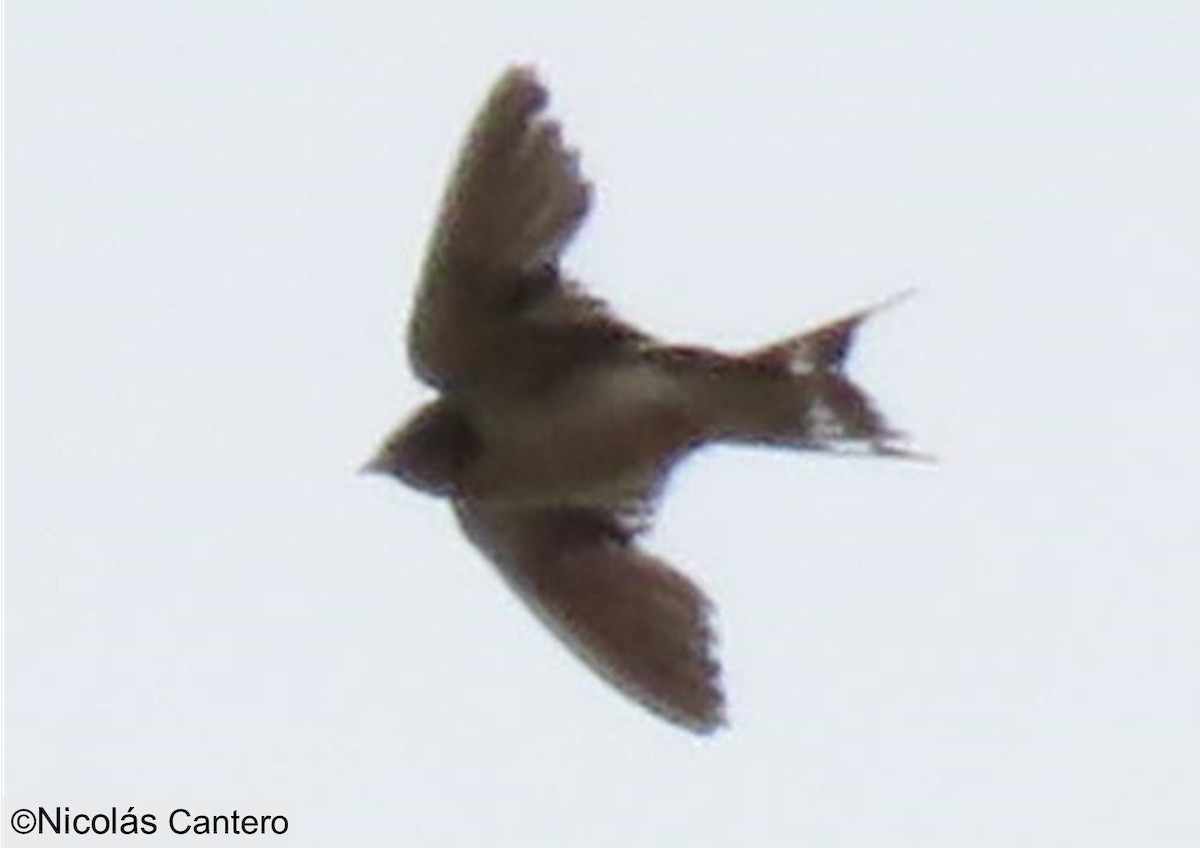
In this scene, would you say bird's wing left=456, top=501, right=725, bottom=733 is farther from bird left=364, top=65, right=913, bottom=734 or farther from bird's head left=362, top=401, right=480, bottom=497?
bird's head left=362, top=401, right=480, bottom=497

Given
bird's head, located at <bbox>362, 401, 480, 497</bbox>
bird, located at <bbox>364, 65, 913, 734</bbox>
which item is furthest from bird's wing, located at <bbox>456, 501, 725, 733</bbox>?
bird's head, located at <bbox>362, 401, 480, 497</bbox>

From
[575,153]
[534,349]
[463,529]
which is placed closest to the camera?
[575,153]

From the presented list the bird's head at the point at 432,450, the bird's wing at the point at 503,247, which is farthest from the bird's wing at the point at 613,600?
the bird's wing at the point at 503,247

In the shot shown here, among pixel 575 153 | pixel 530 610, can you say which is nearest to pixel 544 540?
pixel 530 610

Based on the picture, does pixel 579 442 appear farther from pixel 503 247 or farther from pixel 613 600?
pixel 613 600

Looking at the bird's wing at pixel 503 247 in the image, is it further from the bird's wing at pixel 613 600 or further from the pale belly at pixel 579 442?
the bird's wing at pixel 613 600

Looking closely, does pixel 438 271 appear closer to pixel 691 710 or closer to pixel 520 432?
pixel 520 432

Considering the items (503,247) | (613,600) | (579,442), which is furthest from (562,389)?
(613,600)
